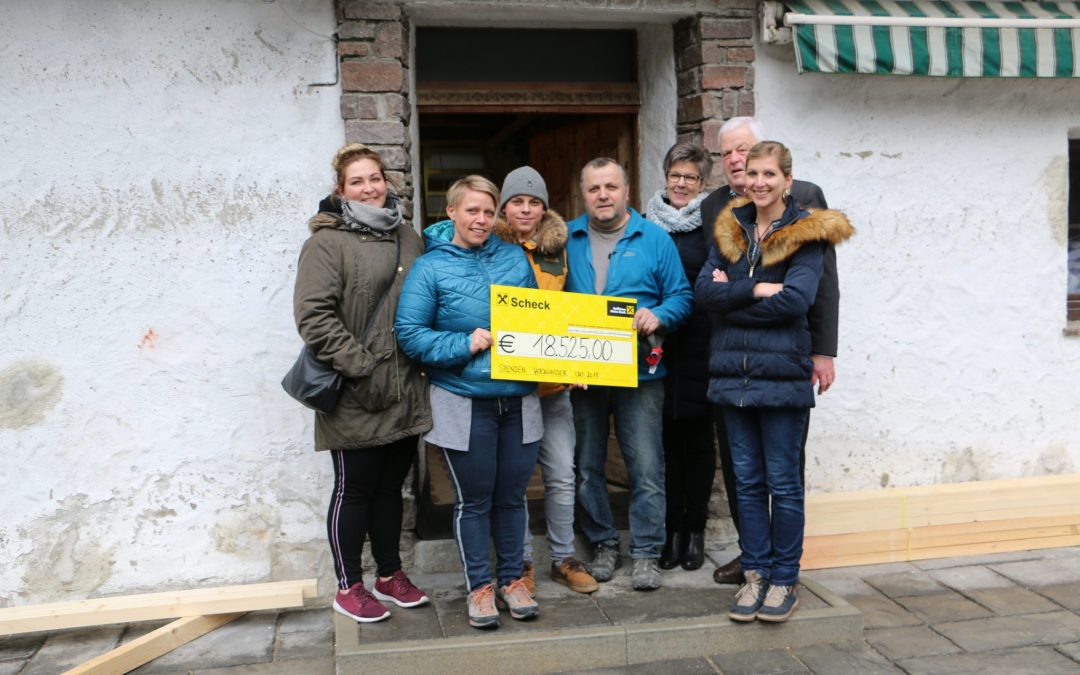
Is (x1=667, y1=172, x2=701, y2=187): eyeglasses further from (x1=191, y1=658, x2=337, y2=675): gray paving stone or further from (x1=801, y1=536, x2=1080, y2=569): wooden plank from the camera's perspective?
(x1=191, y1=658, x2=337, y2=675): gray paving stone

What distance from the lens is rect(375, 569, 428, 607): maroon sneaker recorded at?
4309mm

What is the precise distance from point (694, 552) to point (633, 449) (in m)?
0.65

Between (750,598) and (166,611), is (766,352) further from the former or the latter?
(166,611)

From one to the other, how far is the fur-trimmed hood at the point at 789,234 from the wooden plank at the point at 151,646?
8.90 feet

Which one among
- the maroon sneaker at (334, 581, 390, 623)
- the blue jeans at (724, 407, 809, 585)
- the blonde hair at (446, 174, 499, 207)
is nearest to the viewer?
the blonde hair at (446, 174, 499, 207)

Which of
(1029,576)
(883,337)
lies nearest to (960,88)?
(883,337)

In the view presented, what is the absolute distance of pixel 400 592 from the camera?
4.32m

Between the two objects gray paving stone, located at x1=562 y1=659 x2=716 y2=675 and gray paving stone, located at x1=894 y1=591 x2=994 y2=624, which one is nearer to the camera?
gray paving stone, located at x1=562 y1=659 x2=716 y2=675

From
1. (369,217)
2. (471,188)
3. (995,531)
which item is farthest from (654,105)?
(995,531)

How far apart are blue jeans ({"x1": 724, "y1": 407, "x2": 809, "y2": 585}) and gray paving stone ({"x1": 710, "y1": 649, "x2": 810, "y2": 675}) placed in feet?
0.95

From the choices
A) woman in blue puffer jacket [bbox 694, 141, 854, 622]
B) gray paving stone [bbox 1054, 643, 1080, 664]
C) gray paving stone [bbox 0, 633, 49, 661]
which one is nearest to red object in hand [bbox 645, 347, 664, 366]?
woman in blue puffer jacket [bbox 694, 141, 854, 622]

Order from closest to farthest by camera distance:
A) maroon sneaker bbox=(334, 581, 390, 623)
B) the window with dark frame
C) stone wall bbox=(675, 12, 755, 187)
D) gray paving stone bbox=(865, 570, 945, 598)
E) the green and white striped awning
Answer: maroon sneaker bbox=(334, 581, 390, 623), gray paving stone bbox=(865, 570, 945, 598), the green and white striped awning, stone wall bbox=(675, 12, 755, 187), the window with dark frame

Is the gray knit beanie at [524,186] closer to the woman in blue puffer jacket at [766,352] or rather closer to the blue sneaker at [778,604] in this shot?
the woman in blue puffer jacket at [766,352]

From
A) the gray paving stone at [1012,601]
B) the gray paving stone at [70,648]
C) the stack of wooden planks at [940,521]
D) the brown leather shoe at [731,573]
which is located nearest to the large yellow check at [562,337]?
the brown leather shoe at [731,573]
